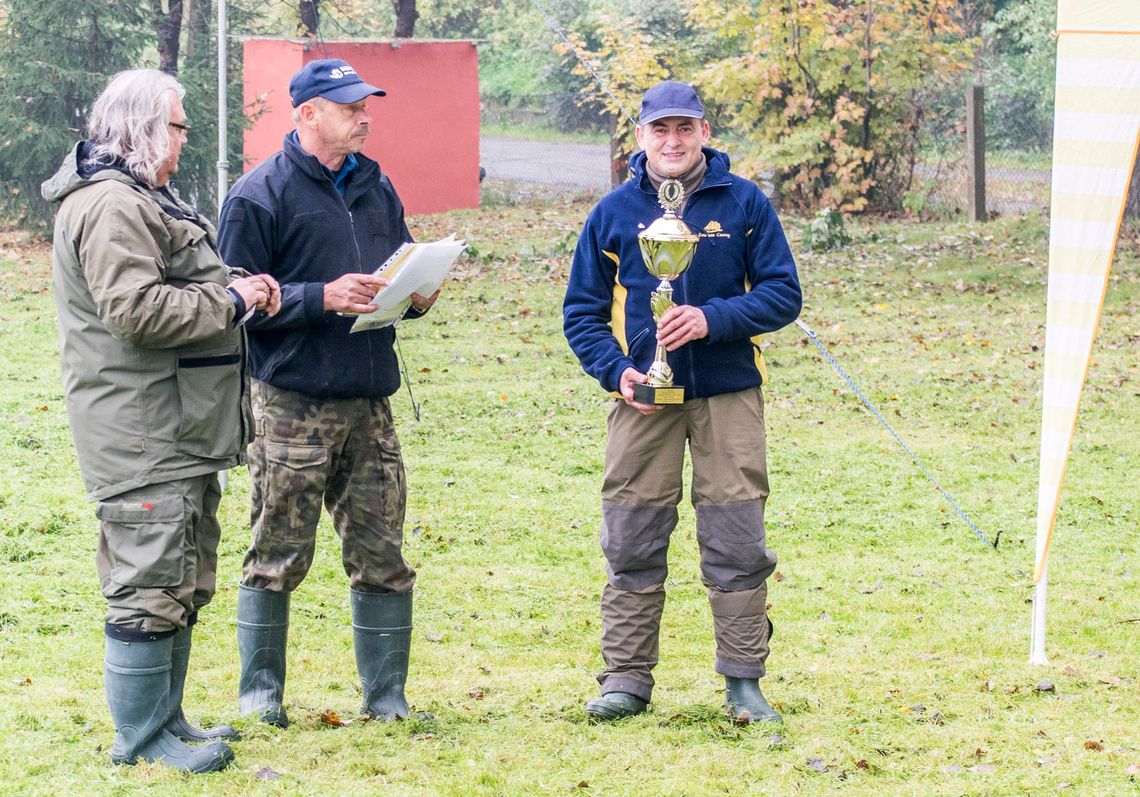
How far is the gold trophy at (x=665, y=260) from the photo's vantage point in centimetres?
397

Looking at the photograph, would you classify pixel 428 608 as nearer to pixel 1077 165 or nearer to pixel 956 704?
pixel 956 704

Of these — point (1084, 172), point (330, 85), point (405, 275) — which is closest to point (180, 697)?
point (405, 275)

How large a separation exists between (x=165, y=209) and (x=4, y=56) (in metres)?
13.5

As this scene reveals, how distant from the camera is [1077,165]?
14.5 ft

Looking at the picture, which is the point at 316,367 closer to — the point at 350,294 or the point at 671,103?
the point at 350,294

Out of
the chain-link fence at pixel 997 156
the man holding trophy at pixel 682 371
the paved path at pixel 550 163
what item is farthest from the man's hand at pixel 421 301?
the paved path at pixel 550 163

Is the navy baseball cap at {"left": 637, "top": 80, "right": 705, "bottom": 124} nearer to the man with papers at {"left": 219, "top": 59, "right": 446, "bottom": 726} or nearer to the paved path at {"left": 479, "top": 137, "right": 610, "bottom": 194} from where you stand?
the man with papers at {"left": 219, "top": 59, "right": 446, "bottom": 726}

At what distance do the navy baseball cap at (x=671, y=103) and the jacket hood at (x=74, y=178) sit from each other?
1.48 meters

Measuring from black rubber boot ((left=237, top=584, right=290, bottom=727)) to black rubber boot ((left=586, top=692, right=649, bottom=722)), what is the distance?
915mm

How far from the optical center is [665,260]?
4.01 meters

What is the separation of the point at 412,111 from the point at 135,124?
53.0 ft

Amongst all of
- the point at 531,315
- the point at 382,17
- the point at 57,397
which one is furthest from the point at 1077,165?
the point at 382,17

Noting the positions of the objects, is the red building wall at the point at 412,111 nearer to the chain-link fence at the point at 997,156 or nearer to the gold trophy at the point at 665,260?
the chain-link fence at the point at 997,156

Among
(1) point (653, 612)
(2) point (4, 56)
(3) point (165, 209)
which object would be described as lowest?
(1) point (653, 612)
